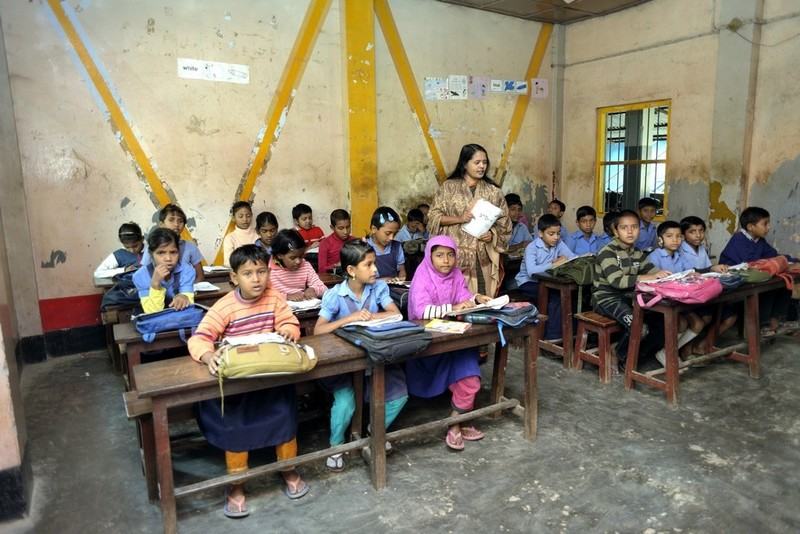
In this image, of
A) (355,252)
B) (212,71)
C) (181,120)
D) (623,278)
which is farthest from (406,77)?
(355,252)

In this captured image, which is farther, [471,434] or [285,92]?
[285,92]

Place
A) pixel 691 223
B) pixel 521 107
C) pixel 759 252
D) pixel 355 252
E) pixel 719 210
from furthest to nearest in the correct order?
pixel 521 107, pixel 719 210, pixel 759 252, pixel 691 223, pixel 355 252

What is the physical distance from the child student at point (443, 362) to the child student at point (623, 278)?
1369 millimetres

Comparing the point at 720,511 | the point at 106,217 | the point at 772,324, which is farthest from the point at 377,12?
the point at 720,511

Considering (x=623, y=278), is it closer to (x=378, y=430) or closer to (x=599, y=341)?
(x=599, y=341)

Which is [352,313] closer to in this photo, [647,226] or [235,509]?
[235,509]

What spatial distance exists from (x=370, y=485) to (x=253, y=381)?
0.92 m

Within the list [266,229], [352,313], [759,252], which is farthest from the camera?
[266,229]

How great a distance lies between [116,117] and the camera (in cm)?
545

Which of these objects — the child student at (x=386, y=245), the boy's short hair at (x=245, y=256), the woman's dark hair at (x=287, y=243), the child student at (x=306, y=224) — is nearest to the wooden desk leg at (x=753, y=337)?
the child student at (x=386, y=245)

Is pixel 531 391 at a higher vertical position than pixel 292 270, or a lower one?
lower

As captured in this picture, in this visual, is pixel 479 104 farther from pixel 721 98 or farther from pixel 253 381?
pixel 253 381

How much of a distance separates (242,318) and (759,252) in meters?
4.68

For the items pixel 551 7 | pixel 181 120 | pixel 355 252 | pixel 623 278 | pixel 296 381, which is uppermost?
pixel 551 7
